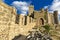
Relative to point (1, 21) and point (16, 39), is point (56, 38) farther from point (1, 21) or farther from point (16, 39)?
point (1, 21)

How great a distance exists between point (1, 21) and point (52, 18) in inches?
1367

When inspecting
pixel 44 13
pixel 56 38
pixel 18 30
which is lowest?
pixel 56 38

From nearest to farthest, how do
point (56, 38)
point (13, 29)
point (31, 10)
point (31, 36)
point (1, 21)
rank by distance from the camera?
1. point (1, 21)
2. point (13, 29)
3. point (31, 36)
4. point (56, 38)
5. point (31, 10)

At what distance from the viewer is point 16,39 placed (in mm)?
29234

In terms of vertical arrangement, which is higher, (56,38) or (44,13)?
(44,13)

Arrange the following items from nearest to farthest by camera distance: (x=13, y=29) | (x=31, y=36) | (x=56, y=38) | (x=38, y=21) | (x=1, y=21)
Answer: (x=1, y=21)
(x=13, y=29)
(x=31, y=36)
(x=56, y=38)
(x=38, y=21)

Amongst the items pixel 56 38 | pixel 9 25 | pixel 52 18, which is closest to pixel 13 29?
pixel 9 25

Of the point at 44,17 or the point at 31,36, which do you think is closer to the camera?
the point at 31,36

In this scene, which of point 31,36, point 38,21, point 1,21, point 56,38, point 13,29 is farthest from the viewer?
point 38,21

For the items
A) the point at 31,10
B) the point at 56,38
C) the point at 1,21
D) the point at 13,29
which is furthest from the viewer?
the point at 31,10

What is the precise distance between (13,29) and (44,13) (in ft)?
95.1

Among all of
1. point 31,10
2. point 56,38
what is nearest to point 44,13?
point 31,10

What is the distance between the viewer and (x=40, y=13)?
55875 mm

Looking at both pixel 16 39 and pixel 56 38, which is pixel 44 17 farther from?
pixel 16 39
